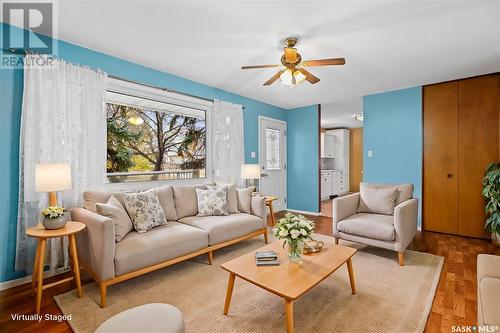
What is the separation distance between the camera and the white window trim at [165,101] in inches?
118

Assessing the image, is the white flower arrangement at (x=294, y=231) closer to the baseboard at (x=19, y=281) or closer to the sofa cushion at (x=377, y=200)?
the sofa cushion at (x=377, y=200)

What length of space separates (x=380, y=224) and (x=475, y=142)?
2.33m

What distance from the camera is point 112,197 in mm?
2582

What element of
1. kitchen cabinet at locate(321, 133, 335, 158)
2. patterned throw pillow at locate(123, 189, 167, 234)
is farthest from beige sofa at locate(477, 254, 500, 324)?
kitchen cabinet at locate(321, 133, 335, 158)

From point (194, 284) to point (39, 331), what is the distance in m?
1.12

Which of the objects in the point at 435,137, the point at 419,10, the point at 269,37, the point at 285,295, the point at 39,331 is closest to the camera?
the point at 285,295

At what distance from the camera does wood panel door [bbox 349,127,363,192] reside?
854 cm

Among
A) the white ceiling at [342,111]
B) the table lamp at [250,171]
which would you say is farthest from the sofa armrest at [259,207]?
the white ceiling at [342,111]

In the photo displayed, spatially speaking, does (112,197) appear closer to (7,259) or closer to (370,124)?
(7,259)

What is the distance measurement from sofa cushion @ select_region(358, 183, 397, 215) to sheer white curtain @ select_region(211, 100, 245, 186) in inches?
80.2

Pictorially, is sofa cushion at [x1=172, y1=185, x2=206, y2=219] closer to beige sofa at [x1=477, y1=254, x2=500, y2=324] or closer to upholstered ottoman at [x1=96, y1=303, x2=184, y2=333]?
upholstered ottoman at [x1=96, y1=303, x2=184, y2=333]

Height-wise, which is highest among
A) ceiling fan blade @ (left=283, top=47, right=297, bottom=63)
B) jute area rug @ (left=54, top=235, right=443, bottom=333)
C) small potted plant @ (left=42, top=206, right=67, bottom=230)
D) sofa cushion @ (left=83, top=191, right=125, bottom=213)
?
ceiling fan blade @ (left=283, top=47, right=297, bottom=63)

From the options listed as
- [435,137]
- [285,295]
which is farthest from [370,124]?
[285,295]

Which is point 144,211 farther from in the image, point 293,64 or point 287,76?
point 293,64
